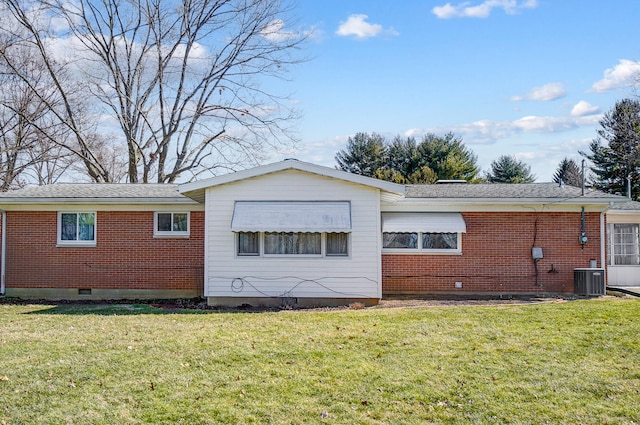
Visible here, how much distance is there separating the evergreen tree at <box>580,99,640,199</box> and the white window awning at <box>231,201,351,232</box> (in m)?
30.8

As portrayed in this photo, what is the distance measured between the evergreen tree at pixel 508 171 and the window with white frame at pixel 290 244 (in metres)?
40.5

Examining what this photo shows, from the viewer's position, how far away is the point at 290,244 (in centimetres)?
1541

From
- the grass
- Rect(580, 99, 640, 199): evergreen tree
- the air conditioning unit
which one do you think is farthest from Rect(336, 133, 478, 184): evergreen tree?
Answer: the grass

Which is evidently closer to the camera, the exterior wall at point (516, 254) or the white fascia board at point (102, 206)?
the exterior wall at point (516, 254)

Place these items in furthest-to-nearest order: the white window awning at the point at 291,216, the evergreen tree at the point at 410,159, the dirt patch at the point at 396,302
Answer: the evergreen tree at the point at 410,159 → the dirt patch at the point at 396,302 → the white window awning at the point at 291,216

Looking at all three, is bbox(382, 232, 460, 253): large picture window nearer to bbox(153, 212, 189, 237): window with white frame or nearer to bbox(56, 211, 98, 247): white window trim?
bbox(153, 212, 189, 237): window with white frame

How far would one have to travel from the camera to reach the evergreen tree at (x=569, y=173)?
53.3 m

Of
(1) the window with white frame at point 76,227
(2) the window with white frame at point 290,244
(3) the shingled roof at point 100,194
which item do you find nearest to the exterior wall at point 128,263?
(1) the window with white frame at point 76,227

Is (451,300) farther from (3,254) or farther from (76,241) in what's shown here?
(3,254)

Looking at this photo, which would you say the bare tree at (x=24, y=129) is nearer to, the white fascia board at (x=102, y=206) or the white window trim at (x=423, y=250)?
the white fascia board at (x=102, y=206)

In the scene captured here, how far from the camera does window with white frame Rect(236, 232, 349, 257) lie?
15.3 meters

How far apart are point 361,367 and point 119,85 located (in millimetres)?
29639

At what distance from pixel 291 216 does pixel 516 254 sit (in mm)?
7760

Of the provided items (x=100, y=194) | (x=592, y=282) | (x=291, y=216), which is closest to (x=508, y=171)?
(x=592, y=282)
